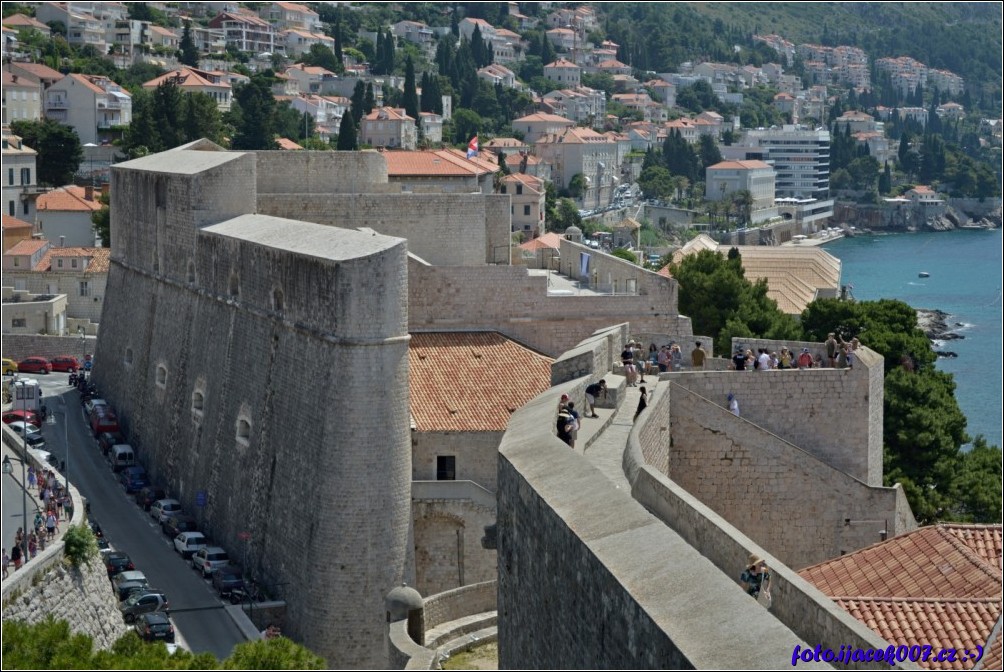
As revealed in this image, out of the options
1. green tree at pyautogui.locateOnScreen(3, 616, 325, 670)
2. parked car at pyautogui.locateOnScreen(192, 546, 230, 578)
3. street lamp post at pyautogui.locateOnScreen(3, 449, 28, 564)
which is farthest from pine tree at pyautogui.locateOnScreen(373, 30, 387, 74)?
green tree at pyautogui.locateOnScreen(3, 616, 325, 670)

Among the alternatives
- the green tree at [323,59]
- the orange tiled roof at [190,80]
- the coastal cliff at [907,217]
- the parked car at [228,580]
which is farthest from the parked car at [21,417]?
the coastal cliff at [907,217]

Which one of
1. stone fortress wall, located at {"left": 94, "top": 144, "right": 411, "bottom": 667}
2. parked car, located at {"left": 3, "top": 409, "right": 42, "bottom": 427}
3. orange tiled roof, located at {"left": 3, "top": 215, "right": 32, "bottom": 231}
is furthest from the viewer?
orange tiled roof, located at {"left": 3, "top": 215, "right": 32, "bottom": 231}

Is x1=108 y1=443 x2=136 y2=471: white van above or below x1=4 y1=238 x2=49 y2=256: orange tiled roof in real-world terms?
below

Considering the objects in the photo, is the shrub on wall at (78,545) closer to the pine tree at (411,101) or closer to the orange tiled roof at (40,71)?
the orange tiled roof at (40,71)

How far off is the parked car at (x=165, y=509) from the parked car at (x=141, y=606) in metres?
4.32

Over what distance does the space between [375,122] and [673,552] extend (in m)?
96.9

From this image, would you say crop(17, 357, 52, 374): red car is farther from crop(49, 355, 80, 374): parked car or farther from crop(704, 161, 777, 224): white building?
crop(704, 161, 777, 224): white building

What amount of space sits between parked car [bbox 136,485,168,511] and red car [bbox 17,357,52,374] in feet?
49.5

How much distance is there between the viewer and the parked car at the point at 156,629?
22.3 meters

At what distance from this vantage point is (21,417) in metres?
35.4

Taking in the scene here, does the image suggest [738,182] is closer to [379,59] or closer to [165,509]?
[379,59]


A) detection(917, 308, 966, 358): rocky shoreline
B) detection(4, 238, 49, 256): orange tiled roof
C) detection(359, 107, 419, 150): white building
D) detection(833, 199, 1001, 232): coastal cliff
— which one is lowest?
detection(833, 199, 1001, 232): coastal cliff

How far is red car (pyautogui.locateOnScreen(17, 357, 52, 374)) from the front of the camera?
44312 mm

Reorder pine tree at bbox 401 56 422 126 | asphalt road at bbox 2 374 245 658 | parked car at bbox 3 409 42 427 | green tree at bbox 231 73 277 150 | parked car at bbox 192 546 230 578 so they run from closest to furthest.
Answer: asphalt road at bbox 2 374 245 658
parked car at bbox 192 546 230 578
parked car at bbox 3 409 42 427
green tree at bbox 231 73 277 150
pine tree at bbox 401 56 422 126
